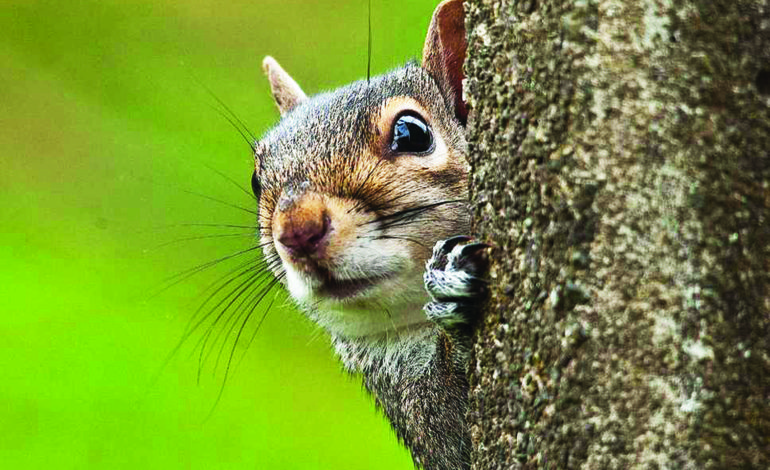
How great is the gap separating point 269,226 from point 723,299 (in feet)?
4.97

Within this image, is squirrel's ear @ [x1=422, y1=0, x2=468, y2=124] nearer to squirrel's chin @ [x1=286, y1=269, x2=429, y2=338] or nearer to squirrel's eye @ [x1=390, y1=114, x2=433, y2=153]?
squirrel's eye @ [x1=390, y1=114, x2=433, y2=153]

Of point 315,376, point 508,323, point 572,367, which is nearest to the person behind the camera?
point 572,367

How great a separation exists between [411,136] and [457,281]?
0.94 meters

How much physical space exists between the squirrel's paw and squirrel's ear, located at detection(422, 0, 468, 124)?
79cm

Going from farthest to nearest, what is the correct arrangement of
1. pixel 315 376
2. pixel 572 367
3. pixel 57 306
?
pixel 315 376 < pixel 57 306 < pixel 572 367

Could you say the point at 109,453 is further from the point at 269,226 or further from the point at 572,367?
the point at 572,367

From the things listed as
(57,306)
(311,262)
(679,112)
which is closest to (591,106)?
(679,112)

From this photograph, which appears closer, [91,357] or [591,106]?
[591,106]

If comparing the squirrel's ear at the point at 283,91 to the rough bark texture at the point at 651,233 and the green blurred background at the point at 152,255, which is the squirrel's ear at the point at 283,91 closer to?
the green blurred background at the point at 152,255

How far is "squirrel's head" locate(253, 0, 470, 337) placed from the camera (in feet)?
→ 7.60

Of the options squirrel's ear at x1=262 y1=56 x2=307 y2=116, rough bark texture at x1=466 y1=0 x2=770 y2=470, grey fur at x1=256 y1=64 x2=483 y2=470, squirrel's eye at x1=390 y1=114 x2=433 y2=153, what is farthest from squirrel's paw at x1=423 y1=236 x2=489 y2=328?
squirrel's ear at x1=262 y1=56 x2=307 y2=116

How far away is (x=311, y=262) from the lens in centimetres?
230

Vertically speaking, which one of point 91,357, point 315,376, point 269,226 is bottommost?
point 315,376

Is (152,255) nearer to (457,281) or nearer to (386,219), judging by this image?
(386,219)
